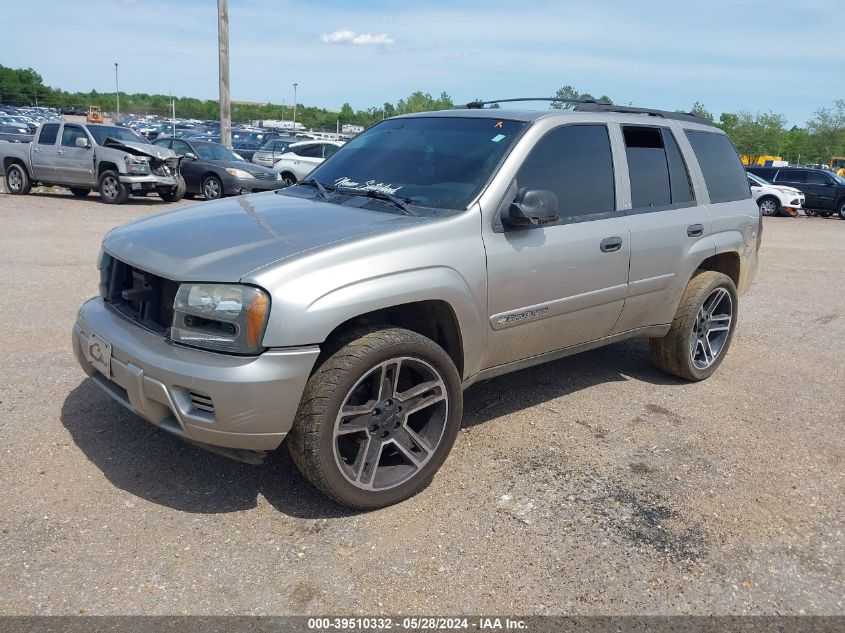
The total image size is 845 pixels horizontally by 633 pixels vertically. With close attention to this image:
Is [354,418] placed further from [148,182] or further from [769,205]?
[769,205]

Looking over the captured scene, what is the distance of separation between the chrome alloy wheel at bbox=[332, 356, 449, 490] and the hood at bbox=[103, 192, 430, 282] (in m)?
0.67

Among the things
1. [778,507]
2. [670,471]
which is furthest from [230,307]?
[778,507]

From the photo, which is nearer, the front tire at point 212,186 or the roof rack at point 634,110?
the roof rack at point 634,110

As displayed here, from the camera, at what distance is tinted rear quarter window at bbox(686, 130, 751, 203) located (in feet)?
16.8

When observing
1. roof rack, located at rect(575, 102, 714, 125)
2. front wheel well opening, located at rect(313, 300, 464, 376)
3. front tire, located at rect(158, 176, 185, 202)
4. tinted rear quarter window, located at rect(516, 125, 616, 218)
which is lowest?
front tire, located at rect(158, 176, 185, 202)

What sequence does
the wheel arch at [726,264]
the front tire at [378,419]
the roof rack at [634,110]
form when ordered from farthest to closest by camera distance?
1. the wheel arch at [726,264]
2. the roof rack at [634,110]
3. the front tire at [378,419]

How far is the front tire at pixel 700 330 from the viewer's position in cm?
497

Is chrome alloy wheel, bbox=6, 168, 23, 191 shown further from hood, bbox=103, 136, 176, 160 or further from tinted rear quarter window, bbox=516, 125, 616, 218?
tinted rear quarter window, bbox=516, 125, 616, 218

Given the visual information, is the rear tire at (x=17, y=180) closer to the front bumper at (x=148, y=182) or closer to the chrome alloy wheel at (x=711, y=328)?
the front bumper at (x=148, y=182)

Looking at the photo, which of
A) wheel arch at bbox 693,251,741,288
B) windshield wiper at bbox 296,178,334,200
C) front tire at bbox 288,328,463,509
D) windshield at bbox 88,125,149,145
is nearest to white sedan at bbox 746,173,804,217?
windshield at bbox 88,125,149,145

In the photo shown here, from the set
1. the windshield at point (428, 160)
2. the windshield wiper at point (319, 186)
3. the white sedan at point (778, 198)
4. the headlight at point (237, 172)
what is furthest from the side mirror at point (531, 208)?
the white sedan at point (778, 198)

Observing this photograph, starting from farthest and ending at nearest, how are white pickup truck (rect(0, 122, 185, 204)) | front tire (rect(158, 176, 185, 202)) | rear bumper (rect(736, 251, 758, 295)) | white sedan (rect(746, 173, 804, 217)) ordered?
white sedan (rect(746, 173, 804, 217)), front tire (rect(158, 176, 185, 202)), white pickup truck (rect(0, 122, 185, 204)), rear bumper (rect(736, 251, 758, 295))

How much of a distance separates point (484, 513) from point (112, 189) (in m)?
14.4

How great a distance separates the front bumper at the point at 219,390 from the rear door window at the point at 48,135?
14774 mm
